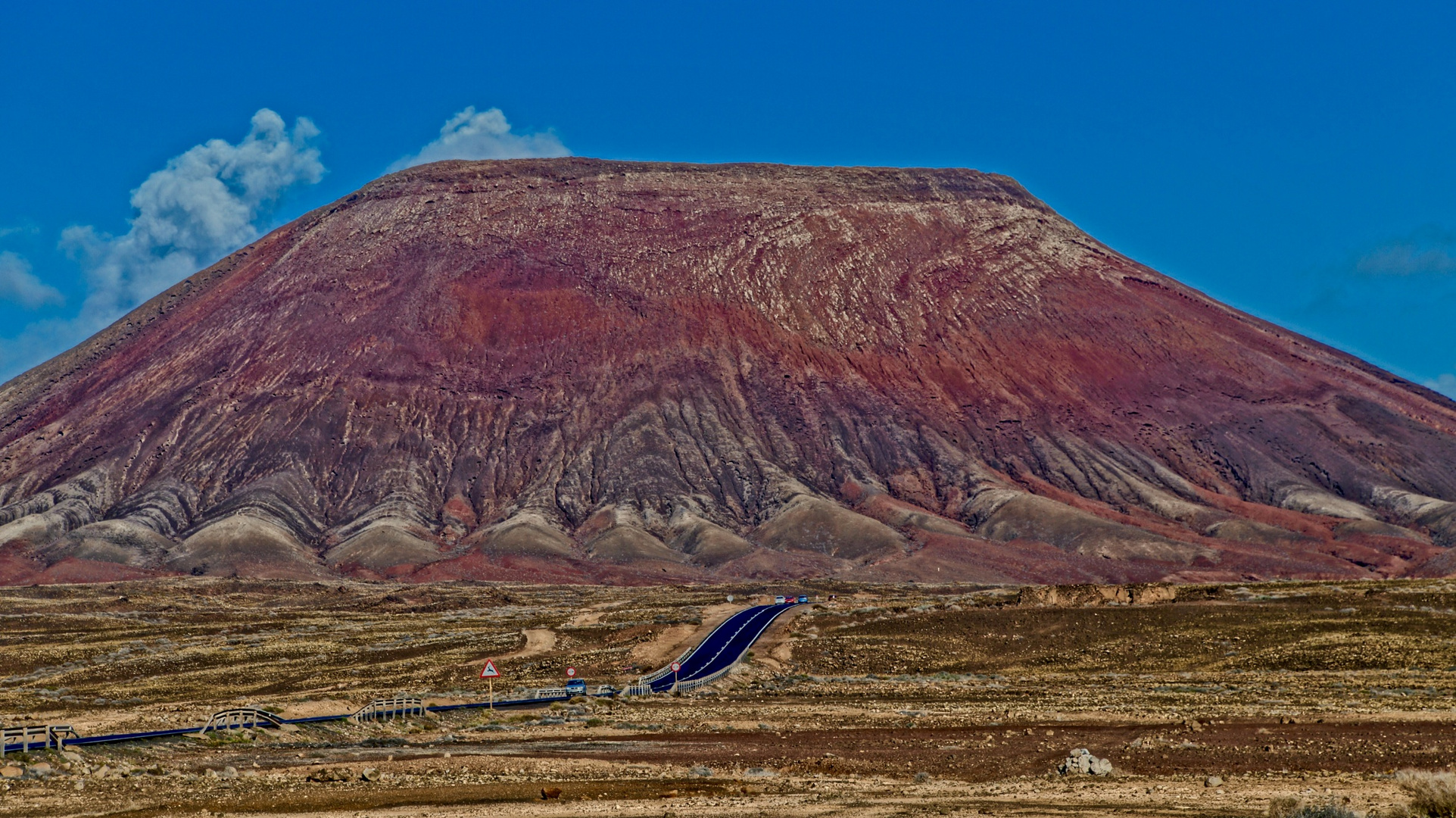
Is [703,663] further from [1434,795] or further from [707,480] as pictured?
[707,480]

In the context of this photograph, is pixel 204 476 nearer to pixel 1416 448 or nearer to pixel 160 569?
pixel 160 569

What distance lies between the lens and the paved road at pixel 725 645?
61.2m

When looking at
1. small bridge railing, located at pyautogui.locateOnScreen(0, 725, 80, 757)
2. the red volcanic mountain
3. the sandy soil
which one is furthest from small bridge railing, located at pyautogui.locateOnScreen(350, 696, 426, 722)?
the red volcanic mountain

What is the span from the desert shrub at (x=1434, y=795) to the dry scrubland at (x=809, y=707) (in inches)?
40.8

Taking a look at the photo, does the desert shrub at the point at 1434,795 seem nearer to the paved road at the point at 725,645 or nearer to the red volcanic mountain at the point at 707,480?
the paved road at the point at 725,645

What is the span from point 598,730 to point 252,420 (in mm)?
158141

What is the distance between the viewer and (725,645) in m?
72.3

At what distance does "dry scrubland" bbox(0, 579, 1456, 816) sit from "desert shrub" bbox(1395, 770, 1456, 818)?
1.04 meters

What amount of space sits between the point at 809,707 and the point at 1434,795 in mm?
30265

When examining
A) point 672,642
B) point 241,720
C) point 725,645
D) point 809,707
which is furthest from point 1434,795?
point 672,642

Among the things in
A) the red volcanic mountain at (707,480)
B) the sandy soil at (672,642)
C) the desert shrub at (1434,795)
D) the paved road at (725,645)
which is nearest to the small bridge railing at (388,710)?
the paved road at (725,645)

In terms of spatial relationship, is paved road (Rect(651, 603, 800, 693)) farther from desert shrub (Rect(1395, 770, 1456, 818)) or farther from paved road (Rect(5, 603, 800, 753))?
desert shrub (Rect(1395, 770, 1456, 818))

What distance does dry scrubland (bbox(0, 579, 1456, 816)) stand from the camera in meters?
28.4

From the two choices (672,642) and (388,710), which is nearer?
(388,710)
